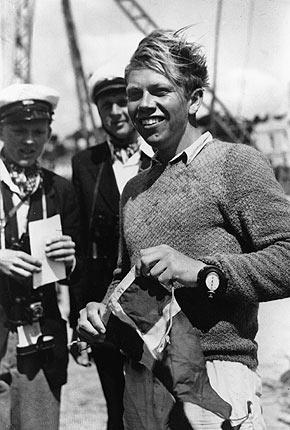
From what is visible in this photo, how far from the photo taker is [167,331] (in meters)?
1.74

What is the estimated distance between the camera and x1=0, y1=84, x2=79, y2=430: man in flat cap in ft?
7.96

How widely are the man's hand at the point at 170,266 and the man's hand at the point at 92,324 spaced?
1.12 ft

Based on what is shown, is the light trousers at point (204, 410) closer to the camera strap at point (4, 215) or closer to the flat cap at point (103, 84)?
the camera strap at point (4, 215)

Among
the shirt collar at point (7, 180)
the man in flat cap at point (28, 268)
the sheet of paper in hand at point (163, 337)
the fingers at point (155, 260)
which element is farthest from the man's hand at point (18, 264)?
the fingers at point (155, 260)

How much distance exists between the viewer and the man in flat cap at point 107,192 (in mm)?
2795

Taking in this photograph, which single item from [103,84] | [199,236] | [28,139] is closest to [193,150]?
[199,236]

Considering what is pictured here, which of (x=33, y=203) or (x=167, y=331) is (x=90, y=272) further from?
(x=167, y=331)

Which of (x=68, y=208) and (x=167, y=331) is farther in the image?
(x=68, y=208)

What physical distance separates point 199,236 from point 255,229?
6.7 inches

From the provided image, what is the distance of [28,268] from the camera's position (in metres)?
2.37

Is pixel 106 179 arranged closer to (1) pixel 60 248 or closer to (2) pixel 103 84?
(2) pixel 103 84

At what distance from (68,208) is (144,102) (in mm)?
929

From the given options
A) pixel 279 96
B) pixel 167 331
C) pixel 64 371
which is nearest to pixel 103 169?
pixel 64 371

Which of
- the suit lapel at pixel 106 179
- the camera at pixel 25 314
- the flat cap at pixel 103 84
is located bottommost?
the camera at pixel 25 314
